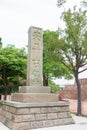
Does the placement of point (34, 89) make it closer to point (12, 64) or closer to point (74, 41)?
point (74, 41)

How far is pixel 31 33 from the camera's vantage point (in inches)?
377

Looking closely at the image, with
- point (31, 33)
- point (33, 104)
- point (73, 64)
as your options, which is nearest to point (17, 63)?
point (73, 64)

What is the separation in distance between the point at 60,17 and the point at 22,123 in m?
6.90

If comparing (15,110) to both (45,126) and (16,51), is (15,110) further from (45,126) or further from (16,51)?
(16,51)

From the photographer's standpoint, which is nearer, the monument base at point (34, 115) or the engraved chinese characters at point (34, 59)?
the monument base at point (34, 115)

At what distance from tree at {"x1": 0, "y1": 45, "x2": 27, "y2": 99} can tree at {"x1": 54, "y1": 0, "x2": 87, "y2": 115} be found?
7302 mm

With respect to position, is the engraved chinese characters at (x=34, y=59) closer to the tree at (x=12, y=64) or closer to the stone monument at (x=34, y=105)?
the stone monument at (x=34, y=105)

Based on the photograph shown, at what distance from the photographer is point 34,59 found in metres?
9.35

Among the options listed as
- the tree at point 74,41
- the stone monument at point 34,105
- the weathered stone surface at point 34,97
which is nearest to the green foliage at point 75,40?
the tree at point 74,41

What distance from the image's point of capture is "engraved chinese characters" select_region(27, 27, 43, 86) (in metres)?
9.24

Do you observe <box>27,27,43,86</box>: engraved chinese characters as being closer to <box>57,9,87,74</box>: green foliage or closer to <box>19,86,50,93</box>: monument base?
<box>19,86,50,93</box>: monument base

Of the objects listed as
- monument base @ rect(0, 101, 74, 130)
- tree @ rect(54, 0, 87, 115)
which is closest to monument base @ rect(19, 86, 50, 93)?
monument base @ rect(0, 101, 74, 130)

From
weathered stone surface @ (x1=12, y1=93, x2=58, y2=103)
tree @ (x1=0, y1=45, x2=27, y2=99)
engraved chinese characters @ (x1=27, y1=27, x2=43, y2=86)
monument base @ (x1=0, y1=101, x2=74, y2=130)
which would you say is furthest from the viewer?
tree @ (x1=0, y1=45, x2=27, y2=99)

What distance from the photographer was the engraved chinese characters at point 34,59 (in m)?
9.24
